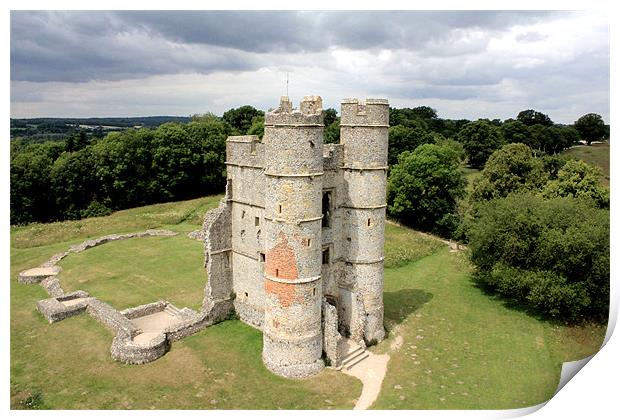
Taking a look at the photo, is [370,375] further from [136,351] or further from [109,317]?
[109,317]

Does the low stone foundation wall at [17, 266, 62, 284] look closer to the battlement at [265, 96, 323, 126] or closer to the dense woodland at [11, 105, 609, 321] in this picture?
the dense woodland at [11, 105, 609, 321]

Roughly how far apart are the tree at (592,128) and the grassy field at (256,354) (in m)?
67.2

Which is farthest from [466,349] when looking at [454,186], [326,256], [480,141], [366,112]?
[480,141]

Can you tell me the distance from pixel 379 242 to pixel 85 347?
15.0 m

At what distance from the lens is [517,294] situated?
2759 cm

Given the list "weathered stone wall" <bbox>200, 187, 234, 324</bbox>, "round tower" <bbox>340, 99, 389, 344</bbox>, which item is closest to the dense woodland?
"round tower" <bbox>340, 99, 389, 344</bbox>

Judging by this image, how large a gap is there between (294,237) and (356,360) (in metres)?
6.61

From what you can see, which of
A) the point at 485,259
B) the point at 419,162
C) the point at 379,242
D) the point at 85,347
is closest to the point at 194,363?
the point at 85,347

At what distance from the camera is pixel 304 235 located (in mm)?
19109

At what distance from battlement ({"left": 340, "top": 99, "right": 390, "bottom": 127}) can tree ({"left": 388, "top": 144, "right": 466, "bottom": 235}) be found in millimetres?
25728

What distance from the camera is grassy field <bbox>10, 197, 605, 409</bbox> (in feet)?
58.6

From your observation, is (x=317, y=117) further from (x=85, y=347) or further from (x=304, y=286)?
(x=85, y=347)

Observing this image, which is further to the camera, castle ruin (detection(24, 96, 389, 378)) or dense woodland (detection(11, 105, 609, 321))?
dense woodland (detection(11, 105, 609, 321))

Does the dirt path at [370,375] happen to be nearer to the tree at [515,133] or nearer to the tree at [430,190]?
the tree at [430,190]
